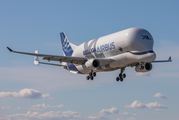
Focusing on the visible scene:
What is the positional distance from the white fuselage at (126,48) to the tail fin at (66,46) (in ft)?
38.4

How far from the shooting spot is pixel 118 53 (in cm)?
5109

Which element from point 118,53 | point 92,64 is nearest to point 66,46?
point 92,64

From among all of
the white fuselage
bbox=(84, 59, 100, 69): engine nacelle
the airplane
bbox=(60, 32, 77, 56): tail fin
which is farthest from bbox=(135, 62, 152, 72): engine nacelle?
bbox=(60, 32, 77, 56): tail fin

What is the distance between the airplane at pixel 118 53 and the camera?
49344 mm

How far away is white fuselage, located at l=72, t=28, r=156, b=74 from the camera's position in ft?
162

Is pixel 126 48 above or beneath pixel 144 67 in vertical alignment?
above

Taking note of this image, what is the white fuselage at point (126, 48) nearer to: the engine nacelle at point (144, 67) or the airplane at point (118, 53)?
the airplane at point (118, 53)

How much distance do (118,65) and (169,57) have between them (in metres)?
14.4

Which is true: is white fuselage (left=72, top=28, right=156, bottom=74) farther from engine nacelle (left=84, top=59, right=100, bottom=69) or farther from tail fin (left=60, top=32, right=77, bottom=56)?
tail fin (left=60, top=32, right=77, bottom=56)

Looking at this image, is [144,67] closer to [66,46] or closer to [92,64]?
[92,64]

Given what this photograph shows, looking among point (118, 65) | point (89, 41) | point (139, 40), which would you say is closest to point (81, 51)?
point (89, 41)

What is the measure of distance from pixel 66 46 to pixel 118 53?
20182 millimetres

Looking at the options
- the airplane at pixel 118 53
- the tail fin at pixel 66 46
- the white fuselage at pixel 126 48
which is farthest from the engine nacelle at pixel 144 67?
the tail fin at pixel 66 46

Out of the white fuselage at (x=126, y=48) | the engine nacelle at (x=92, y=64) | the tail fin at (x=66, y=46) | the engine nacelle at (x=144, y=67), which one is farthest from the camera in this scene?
the tail fin at (x=66, y=46)
